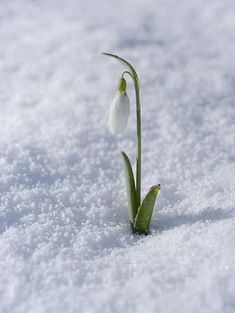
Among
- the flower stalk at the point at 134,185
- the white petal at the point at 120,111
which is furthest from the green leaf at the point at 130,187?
the white petal at the point at 120,111

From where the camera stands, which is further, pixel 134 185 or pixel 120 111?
pixel 134 185

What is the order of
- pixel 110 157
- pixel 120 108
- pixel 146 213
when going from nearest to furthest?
pixel 120 108 < pixel 146 213 < pixel 110 157

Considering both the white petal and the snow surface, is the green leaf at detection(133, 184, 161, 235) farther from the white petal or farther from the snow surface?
the white petal

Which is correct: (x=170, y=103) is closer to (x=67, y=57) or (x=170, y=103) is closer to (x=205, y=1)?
(x=67, y=57)

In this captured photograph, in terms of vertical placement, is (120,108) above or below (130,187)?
above

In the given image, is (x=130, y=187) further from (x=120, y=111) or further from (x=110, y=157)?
(x=110, y=157)

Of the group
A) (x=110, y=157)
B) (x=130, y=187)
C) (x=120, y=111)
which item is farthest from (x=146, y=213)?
(x=110, y=157)

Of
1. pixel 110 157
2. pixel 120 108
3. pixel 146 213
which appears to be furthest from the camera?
pixel 110 157

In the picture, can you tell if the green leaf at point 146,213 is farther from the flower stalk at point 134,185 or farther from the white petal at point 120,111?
the white petal at point 120,111
